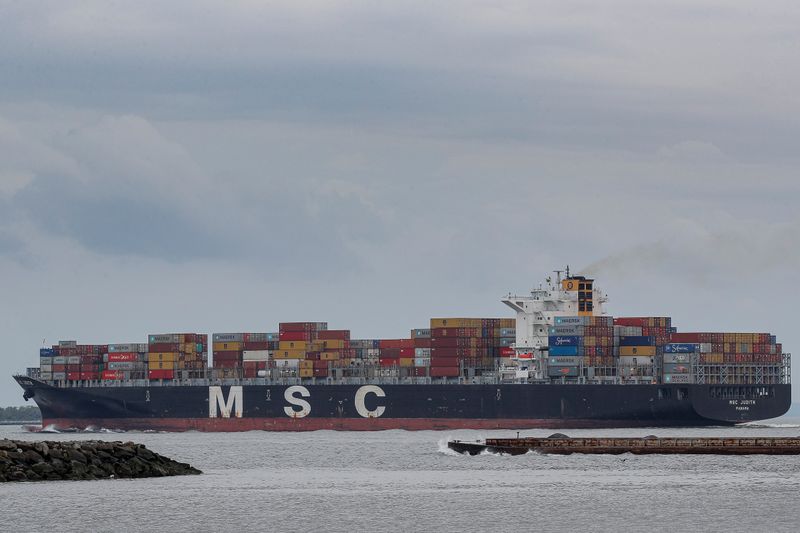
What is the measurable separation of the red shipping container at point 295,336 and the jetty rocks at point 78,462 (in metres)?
52.0

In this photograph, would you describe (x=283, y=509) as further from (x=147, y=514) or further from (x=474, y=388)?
(x=474, y=388)

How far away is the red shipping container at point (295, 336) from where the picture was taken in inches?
5044

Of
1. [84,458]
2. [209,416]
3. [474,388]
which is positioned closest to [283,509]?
[84,458]

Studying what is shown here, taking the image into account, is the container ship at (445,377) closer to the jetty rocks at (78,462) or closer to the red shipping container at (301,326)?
the red shipping container at (301,326)

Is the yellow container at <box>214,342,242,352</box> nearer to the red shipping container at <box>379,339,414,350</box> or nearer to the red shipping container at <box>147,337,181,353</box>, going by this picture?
the red shipping container at <box>147,337,181,353</box>

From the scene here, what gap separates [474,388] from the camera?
119875 millimetres

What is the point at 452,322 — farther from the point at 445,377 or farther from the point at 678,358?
the point at 678,358

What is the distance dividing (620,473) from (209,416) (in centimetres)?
5739

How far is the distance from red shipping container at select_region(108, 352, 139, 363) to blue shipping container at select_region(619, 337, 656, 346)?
1556 inches

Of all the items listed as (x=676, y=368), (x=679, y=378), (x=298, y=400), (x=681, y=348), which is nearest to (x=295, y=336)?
(x=298, y=400)

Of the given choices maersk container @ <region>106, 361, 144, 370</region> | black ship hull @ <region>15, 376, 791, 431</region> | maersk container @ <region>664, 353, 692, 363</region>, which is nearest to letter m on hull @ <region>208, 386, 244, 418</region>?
black ship hull @ <region>15, 376, 791, 431</region>

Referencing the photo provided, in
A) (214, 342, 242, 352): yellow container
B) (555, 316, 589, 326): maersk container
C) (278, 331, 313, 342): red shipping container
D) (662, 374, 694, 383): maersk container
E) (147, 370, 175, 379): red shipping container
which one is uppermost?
(555, 316, 589, 326): maersk container

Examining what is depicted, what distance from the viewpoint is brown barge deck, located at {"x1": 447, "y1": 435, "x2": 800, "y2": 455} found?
8112cm

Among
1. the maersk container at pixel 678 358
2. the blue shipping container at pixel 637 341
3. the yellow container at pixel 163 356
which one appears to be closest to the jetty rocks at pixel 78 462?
the blue shipping container at pixel 637 341
